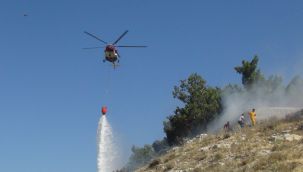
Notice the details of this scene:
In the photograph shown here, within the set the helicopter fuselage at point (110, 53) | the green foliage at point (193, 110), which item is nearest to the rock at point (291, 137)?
the helicopter fuselage at point (110, 53)

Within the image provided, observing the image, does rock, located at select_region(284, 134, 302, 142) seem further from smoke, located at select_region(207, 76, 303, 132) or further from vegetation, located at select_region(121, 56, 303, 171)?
smoke, located at select_region(207, 76, 303, 132)

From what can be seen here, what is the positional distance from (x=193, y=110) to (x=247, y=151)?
1299 inches

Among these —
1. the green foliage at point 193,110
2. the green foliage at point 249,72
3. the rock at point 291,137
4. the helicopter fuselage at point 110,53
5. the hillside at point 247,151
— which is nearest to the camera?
the hillside at point 247,151

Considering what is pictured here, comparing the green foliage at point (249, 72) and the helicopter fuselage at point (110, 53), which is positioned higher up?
the green foliage at point (249, 72)

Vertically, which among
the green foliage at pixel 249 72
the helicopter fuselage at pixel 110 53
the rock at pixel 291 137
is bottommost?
the rock at pixel 291 137

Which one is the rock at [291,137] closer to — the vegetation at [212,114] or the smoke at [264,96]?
the vegetation at [212,114]

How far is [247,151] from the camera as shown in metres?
32.6

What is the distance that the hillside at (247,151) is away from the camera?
27.9 m

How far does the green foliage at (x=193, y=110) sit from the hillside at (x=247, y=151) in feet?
73.7

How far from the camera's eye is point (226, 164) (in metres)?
30.4

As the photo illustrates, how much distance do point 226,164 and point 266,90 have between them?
50.8m

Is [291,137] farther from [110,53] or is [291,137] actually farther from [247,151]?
[110,53]

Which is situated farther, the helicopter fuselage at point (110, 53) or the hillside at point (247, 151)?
the helicopter fuselage at point (110, 53)

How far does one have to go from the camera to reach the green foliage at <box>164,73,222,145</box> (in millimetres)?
65750
